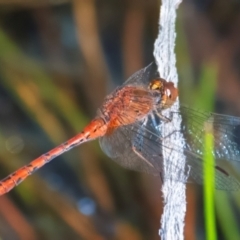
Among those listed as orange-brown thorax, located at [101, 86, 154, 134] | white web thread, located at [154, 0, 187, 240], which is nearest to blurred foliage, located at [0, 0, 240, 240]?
orange-brown thorax, located at [101, 86, 154, 134]

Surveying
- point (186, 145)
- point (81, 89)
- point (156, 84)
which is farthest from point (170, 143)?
point (81, 89)

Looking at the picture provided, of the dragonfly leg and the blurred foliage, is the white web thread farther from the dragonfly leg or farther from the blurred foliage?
the blurred foliage

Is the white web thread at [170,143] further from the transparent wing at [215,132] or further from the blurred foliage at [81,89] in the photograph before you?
the blurred foliage at [81,89]

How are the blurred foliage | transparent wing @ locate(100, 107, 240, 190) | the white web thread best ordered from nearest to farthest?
1. the white web thread
2. transparent wing @ locate(100, 107, 240, 190)
3. the blurred foliage

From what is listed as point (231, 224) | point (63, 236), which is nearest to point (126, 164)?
point (231, 224)

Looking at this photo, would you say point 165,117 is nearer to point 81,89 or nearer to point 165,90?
point 165,90
